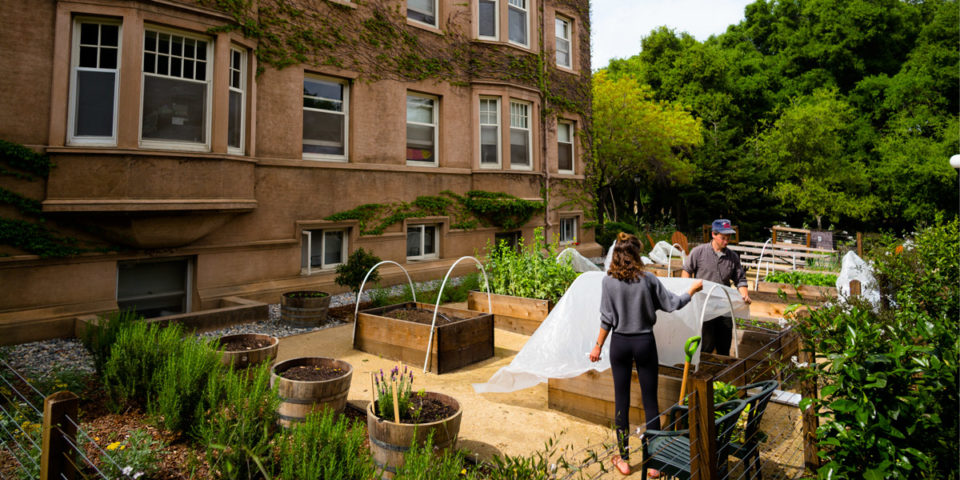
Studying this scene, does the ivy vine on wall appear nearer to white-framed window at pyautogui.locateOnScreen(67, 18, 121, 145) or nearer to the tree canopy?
white-framed window at pyautogui.locateOnScreen(67, 18, 121, 145)

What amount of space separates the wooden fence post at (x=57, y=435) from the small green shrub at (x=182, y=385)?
4.76ft

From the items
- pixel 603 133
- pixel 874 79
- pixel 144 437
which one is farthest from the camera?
pixel 874 79

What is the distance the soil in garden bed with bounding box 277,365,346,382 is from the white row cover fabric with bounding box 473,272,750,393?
1559 mm

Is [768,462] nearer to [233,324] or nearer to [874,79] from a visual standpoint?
→ [233,324]

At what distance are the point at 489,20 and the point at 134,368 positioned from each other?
14448 mm

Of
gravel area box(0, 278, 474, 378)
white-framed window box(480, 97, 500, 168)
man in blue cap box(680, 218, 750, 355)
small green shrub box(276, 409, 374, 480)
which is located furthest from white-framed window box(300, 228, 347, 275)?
small green shrub box(276, 409, 374, 480)

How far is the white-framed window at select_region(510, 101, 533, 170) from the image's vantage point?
16375 millimetres

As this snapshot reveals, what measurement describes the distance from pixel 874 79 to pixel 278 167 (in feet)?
118

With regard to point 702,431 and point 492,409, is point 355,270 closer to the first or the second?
point 492,409

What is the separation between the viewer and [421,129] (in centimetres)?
1450

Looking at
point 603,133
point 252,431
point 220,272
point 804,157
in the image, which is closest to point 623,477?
point 252,431

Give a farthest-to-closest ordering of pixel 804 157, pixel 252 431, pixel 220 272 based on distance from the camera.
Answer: pixel 804 157
pixel 220 272
pixel 252 431

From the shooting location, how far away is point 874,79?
3086cm

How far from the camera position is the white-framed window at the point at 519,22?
54.8 feet
